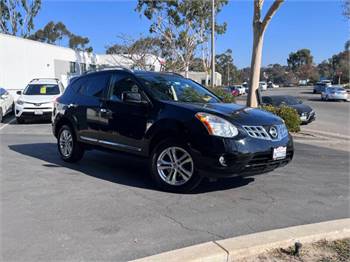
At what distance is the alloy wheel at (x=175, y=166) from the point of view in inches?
229

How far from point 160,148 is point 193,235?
1.91 m

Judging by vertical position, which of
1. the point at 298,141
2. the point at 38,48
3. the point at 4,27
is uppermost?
the point at 4,27

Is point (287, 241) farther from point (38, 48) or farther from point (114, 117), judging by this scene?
point (38, 48)

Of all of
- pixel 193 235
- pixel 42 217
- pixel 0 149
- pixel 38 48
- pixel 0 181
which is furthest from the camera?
pixel 38 48

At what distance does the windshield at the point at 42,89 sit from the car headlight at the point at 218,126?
12.5 m

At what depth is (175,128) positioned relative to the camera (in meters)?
5.84

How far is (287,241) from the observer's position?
4.04 meters

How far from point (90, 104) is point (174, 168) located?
7.40 ft

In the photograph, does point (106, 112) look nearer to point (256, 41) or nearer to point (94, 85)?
point (94, 85)

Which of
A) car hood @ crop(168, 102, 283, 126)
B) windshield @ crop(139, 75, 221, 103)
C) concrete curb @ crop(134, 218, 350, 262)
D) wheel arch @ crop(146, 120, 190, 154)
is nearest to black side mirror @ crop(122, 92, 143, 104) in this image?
windshield @ crop(139, 75, 221, 103)

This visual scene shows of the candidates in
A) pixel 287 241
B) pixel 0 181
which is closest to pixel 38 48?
pixel 0 181

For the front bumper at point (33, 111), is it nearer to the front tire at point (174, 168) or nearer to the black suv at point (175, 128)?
the black suv at point (175, 128)

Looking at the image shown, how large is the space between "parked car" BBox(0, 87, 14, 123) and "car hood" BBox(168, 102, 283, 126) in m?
12.3

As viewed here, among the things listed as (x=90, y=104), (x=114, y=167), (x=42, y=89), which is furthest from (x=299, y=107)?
(x=90, y=104)
